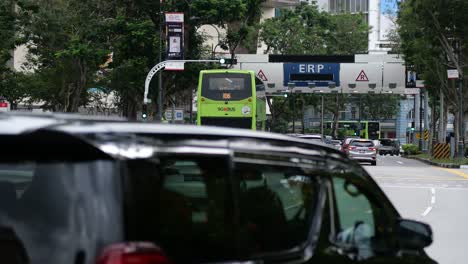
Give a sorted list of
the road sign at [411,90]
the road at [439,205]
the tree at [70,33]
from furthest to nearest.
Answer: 1. the road sign at [411,90]
2. the tree at [70,33]
3. the road at [439,205]

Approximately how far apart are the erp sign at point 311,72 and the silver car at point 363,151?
11.2 meters

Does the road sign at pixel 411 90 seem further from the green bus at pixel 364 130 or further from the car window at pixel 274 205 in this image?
the car window at pixel 274 205

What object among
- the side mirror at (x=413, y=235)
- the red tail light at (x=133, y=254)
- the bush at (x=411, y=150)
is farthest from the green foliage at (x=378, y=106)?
the red tail light at (x=133, y=254)

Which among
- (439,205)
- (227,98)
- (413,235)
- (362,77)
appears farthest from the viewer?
(362,77)

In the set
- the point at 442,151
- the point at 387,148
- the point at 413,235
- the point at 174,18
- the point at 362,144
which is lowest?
the point at 387,148

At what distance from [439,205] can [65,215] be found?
55.7 ft

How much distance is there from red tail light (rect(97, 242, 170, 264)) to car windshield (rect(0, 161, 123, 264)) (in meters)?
0.03

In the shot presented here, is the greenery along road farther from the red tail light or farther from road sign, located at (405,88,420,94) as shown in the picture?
the red tail light

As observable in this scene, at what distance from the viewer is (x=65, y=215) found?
102 inches

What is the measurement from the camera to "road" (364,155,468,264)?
11.3m

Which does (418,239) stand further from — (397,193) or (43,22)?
(43,22)

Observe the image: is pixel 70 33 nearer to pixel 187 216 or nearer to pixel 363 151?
pixel 363 151

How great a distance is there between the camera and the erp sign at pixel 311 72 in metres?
53.4

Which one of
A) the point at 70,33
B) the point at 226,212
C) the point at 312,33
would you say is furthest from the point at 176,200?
the point at 312,33
